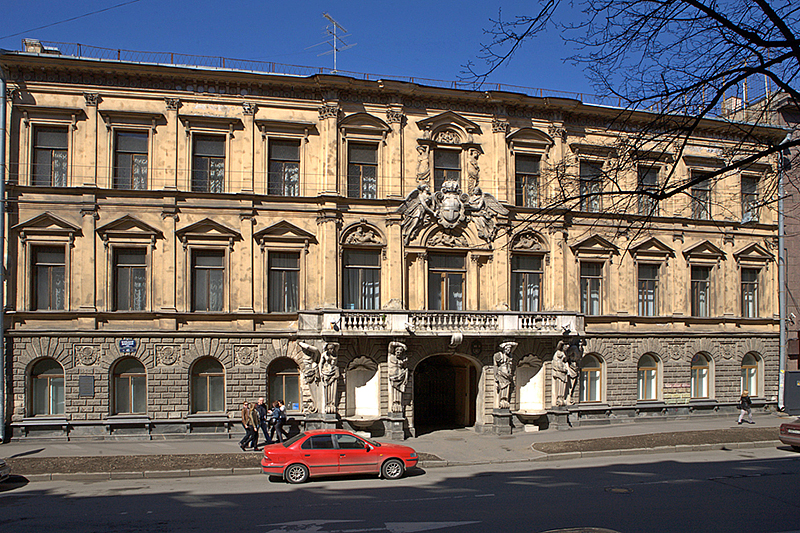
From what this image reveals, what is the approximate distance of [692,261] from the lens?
29.8 m

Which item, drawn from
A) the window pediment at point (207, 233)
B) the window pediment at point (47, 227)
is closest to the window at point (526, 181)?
the window pediment at point (207, 233)

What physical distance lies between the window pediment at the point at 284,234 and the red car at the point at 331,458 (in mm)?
10104

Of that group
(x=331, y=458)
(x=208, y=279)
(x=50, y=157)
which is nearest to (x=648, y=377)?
(x=331, y=458)

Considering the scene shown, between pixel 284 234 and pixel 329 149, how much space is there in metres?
3.98

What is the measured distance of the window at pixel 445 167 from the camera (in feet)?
87.6

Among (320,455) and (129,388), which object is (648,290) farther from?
(129,388)

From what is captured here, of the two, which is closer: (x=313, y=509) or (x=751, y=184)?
(x=313, y=509)

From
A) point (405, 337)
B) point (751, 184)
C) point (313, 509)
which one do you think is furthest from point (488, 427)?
point (751, 184)

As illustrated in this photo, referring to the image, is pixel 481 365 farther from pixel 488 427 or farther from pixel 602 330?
pixel 602 330

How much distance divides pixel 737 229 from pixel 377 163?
739 inches

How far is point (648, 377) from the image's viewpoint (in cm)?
2886

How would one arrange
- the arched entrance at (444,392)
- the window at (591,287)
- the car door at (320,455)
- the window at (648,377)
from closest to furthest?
the car door at (320,455)
the arched entrance at (444,392)
the window at (591,287)
the window at (648,377)

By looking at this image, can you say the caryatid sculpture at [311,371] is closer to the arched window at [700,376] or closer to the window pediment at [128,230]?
the window pediment at [128,230]

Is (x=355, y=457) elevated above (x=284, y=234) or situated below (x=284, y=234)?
below
